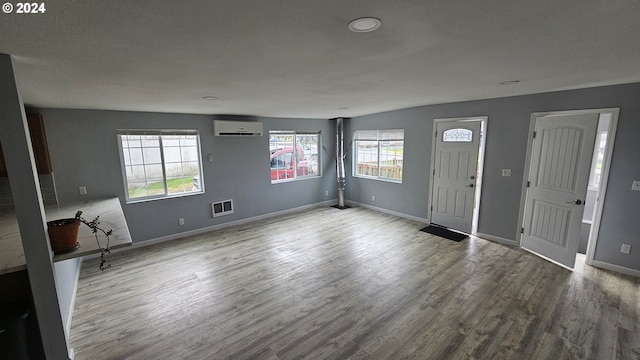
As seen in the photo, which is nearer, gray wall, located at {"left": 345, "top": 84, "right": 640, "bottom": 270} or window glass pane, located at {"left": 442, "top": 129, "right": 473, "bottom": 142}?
gray wall, located at {"left": 345, "top": 84, "right": 640, "bottom": 270}

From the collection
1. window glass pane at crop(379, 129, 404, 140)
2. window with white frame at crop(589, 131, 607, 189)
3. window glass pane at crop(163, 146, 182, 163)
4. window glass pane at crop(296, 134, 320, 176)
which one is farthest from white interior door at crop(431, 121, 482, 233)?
window glass pane at crop(163, 146, 182, 163)

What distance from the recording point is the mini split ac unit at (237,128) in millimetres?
4703

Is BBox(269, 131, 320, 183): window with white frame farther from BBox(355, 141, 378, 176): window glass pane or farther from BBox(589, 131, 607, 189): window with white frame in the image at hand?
BBox(589, 131, 607, 189): window with white frame

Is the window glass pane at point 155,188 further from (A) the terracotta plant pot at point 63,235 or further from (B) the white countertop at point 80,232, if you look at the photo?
(A) the terracotta plant pot at point 63,235

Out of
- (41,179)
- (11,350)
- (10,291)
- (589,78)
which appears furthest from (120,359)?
(589,78)

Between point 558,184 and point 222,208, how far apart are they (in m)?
5.41

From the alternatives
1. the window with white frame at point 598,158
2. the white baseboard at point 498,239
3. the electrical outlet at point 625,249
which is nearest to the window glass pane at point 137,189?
the white baseboard at point 498,239

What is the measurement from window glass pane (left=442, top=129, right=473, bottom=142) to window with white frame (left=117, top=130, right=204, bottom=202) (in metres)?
4.52

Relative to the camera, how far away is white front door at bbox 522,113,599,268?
10.5 feet

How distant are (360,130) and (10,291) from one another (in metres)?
5.81

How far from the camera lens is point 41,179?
135 inches

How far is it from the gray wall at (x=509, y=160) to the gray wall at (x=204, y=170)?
5.57ft

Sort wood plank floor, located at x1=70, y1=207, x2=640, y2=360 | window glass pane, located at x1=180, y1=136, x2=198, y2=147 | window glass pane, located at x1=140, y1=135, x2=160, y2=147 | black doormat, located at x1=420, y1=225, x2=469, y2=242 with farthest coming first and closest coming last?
window glass pane, located at x1=180, y1=136, x2=198, y2=147, black doormat, located at x1=420, y1=225, x2=469, y2=242, window glass pane, located at x1=140, y1=135, x2=160, y2=147, wood plank floor, located at x1=70, y1=207, x2=640, y2=360

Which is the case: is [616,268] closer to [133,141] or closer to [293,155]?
[293,155]
